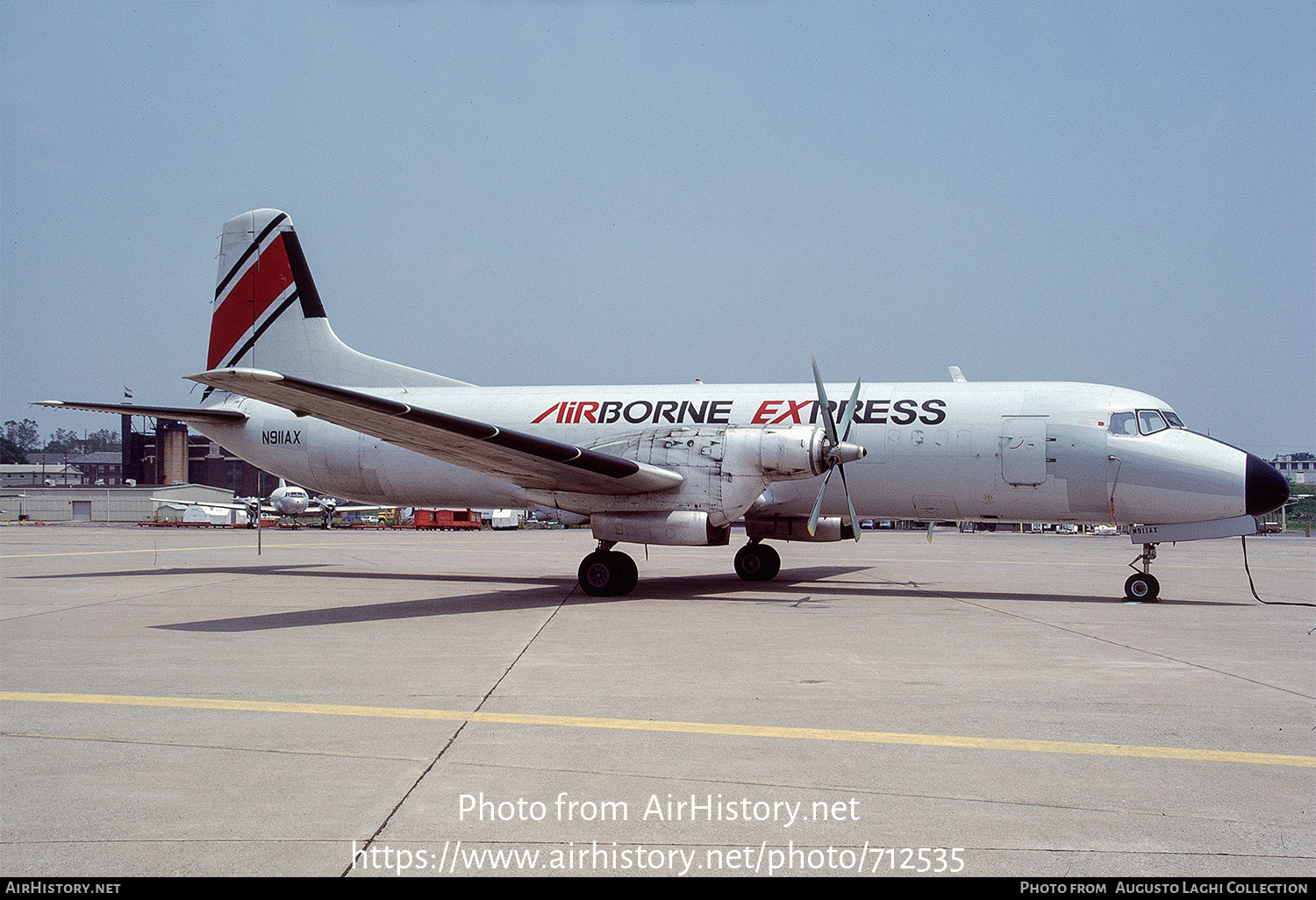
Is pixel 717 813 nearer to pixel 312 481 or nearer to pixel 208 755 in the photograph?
pixel 208 755

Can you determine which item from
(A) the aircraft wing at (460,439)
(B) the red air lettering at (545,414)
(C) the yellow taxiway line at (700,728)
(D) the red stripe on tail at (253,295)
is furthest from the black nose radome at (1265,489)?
(D) the red stripe on tail at (253,295)

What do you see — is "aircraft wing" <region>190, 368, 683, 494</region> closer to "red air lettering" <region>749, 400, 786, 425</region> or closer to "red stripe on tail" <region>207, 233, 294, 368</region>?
A: "red air lettering" <region>749, 400, 786, 425</region>

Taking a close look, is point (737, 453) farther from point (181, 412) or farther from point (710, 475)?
point (181, 412)

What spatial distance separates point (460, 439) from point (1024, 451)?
9063 millimetres

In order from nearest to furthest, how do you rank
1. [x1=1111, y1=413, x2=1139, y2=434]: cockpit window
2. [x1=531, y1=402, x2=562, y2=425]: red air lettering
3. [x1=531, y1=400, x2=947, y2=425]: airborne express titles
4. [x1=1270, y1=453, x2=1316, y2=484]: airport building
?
[x1=1111, y1=413, x2=1139, y2=434]: cockpit window → [x1=531, y1=400, x2=947, y2=425]: airborne express titles → [x1=531, y1=402, x2=562, y2=425]: red air lettering → [x1=1270, y1=453, x2=1316, y2=484]: airport building

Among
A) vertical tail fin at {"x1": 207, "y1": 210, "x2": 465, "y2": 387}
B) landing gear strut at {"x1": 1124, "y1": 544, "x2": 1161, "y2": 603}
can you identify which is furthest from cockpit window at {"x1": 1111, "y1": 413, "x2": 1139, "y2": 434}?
vertical tail fin at {"x1": 207, "y1": 210, "x2": 465, "y2": 387}

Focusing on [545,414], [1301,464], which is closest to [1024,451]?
A: [545,414]

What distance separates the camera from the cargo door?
1536cm

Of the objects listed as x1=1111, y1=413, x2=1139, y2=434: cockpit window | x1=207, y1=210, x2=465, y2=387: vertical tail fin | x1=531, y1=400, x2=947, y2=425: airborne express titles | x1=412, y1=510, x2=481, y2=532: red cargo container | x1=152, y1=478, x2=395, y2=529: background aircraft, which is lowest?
x1=412, y1=510, x2=481, y2=532: red cargo container

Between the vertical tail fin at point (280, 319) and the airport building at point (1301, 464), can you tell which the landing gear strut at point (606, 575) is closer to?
the vertical tail fin at point (280, 319)

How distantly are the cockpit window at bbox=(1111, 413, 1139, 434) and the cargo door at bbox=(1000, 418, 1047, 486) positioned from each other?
3.38 ft

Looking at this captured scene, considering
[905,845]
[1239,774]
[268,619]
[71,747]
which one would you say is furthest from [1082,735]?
[268,619]

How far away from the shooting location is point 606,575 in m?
14.9
